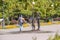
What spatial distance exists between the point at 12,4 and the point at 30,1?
149 cm

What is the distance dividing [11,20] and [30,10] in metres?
12.2

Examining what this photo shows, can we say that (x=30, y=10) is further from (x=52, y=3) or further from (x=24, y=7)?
(x=52, y=3)

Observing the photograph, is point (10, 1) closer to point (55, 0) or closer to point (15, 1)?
point (15, 1)

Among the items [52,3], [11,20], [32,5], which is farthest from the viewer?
[11,20]

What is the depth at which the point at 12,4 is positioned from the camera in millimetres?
22516

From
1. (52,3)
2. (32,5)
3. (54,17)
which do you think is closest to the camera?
(32,5)

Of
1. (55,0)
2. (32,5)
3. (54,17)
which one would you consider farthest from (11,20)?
(32,5)

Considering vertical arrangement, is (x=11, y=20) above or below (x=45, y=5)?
below

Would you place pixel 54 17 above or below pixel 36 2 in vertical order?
below

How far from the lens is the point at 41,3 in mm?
22406

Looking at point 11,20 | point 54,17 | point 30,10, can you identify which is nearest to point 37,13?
point 30,10

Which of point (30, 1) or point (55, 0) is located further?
point (55, 0)

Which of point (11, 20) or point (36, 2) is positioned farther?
point (11, 20)

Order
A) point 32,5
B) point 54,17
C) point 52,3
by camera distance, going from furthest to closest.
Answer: point 54,17, point 52,3, point 32,5
